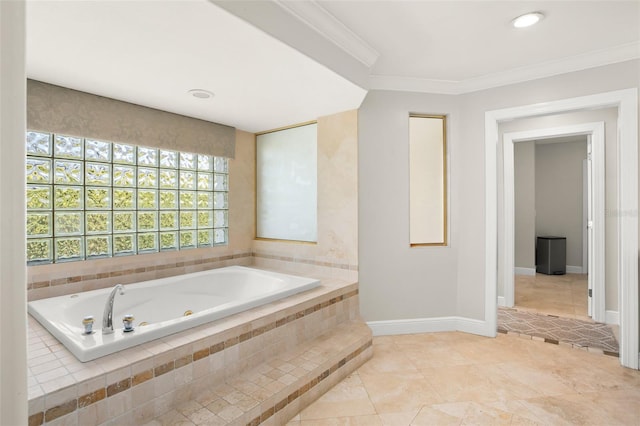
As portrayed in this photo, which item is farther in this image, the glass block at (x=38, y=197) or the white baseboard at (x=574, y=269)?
the white baseboard at (x=574, y=269)

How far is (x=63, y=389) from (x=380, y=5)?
2.33 meters

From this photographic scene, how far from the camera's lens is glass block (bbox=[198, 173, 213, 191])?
3.15m

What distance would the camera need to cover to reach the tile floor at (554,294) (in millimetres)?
3574

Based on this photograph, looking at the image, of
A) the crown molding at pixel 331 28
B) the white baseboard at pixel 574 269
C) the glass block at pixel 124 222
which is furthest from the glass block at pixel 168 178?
the white baseboard at pixel 574 269

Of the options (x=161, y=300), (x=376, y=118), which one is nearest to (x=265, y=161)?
(x=376, y=118)

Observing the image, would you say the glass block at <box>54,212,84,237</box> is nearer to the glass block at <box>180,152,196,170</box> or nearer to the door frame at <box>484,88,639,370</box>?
the glass block at <box>180,152,196,170</box>

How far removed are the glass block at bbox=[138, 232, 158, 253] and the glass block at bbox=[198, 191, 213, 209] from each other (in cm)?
51

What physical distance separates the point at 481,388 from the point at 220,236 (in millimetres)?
2554

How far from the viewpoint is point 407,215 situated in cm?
296

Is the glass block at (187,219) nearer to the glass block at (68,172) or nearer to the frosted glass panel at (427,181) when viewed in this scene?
the glass block at (68,172)

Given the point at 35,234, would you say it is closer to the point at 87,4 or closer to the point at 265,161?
the point at 87,4

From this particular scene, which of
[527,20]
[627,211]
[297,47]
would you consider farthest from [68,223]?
[627,211]

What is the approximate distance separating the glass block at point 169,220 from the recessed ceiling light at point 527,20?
2.93 metres

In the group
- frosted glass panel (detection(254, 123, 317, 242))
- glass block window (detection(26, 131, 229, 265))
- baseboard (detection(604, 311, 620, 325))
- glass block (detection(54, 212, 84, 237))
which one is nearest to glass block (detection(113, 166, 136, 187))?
glass block window (detection(26, 131, 229, 265))
